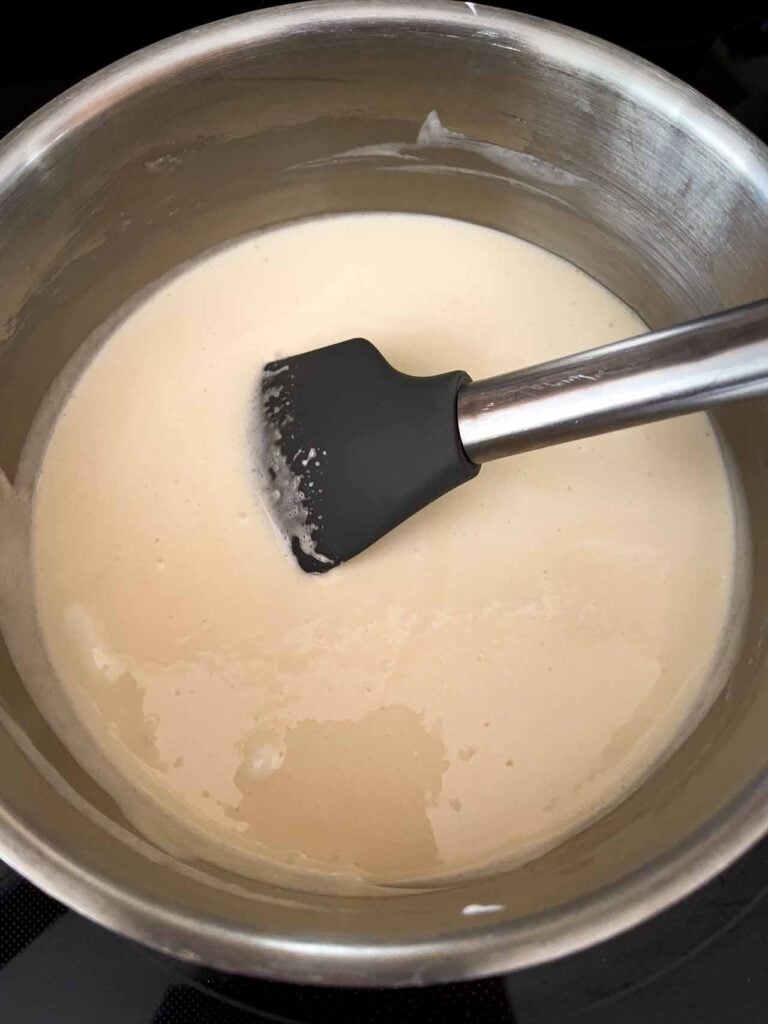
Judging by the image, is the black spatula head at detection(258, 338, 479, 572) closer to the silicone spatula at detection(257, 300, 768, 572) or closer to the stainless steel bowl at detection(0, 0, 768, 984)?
the silicone spatula at detection(257, 300, 768, 572)

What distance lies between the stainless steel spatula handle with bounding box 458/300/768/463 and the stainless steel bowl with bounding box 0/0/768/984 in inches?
9.5

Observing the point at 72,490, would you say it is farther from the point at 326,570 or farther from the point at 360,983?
the point at 360,983

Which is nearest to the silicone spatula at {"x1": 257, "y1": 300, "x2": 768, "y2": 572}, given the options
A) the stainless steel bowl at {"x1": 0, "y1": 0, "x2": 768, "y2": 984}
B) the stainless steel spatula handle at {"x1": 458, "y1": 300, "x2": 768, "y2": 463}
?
the stainless steel spatula handle at {"x1": 458, "y1": 300, "x2": 768, "y2": 463}

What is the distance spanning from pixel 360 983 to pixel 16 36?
1109 mm

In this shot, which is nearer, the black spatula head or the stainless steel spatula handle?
the stainless steel spatula handle

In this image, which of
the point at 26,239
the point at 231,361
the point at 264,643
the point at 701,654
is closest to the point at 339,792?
the point at 264,643

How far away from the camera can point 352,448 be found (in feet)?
3.24

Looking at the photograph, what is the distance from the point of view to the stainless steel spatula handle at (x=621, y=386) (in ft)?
2.35

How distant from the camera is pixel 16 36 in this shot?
1104 mm

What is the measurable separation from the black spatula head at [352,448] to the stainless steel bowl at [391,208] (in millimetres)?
270

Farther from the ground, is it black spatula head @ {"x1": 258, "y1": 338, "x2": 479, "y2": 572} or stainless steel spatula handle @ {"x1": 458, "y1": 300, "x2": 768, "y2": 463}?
black spatula head @ {"x1": 258, "y1": 338, "x2": 479, "y2": 572}

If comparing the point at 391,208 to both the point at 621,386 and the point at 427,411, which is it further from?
the point at 621,386

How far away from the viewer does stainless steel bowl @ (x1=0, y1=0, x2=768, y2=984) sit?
70 centimetres

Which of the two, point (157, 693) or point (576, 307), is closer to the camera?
point (157, 693)
